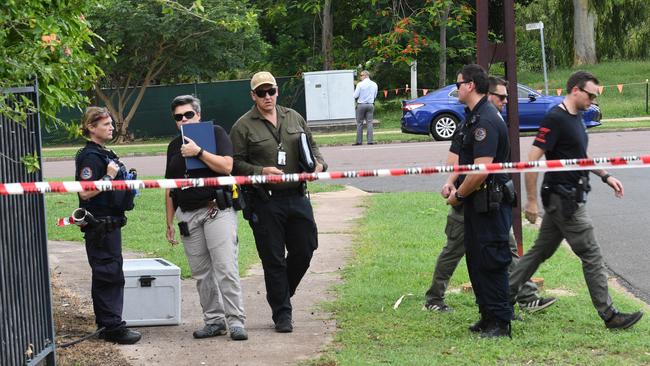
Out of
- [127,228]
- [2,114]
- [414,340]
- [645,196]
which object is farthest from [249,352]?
[645,196]

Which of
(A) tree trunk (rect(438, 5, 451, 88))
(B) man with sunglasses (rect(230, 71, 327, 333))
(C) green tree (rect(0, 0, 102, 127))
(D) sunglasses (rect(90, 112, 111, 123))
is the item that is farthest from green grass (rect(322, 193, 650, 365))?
(A) tree trunk (rect(438, 5, 451, 88))

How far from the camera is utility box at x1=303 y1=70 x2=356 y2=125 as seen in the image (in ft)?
104

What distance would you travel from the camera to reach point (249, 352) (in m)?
6.79

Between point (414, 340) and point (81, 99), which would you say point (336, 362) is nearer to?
point (414, 340)

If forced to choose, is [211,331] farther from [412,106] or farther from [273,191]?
[412,106]

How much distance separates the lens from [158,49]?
33.8 m

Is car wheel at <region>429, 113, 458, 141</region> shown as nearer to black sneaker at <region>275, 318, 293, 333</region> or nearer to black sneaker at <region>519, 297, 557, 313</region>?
black sneaker at <region>519, 297, 557, 313</region>

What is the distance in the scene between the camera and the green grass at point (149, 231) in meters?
10.8

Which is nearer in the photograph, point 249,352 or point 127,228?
point 249,352

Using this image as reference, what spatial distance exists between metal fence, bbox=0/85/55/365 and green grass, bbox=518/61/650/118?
28.2 metres

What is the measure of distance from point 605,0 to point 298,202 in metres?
36.7

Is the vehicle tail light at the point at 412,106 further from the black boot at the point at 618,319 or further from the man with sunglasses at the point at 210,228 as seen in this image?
the black boot at the point at 618,319

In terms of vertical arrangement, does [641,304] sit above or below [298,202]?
below

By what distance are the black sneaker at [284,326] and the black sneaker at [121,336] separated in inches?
39.5
